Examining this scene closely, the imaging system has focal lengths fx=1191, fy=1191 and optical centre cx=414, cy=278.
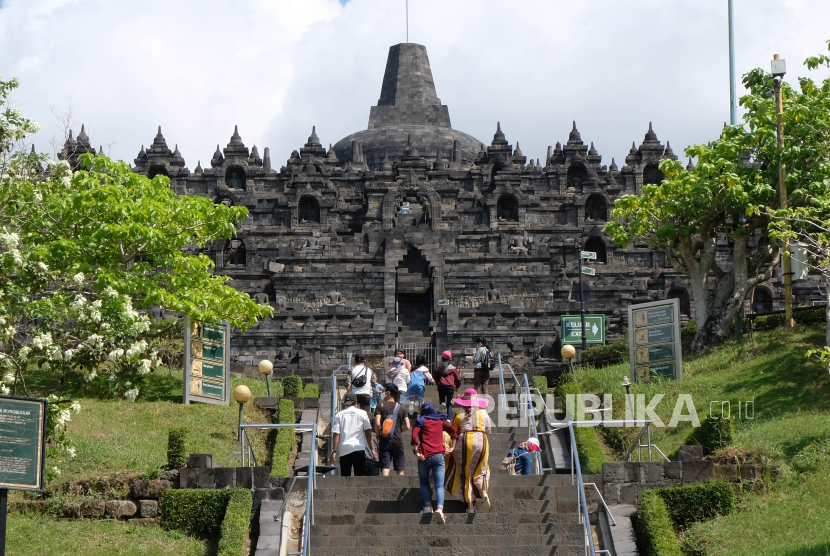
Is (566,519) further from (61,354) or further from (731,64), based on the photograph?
(731,64)

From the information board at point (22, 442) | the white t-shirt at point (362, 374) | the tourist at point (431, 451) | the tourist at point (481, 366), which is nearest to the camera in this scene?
the information board at point (22, 442)

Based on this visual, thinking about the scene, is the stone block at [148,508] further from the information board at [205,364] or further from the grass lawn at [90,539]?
the information board at [205,364]

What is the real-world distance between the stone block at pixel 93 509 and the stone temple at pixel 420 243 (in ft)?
51.8

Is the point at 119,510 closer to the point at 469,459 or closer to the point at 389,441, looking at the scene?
the point at 389,441

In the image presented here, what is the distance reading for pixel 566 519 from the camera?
20.2 meters

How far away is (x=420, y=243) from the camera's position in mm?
52281

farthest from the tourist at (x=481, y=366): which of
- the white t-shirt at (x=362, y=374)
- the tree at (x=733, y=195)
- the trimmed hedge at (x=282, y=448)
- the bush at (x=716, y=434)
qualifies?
the tree at (x=733, y=195)

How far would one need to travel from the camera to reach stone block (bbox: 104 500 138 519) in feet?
72.3

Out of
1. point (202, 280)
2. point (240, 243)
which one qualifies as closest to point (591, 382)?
point (202, 280)

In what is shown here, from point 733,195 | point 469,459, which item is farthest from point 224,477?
point 733,195

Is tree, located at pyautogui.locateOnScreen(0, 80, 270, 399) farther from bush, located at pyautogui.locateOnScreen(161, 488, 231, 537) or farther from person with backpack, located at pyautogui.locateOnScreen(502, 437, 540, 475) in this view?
person with backpack, located at pyautogui.locateOnScreen(502, 437, 540, 475)

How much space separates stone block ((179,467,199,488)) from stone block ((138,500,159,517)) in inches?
23.9

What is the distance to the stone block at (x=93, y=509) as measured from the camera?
2206cm

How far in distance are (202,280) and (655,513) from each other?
17112 mm
